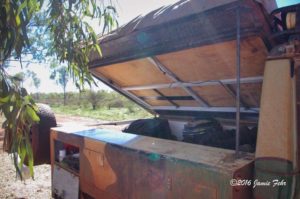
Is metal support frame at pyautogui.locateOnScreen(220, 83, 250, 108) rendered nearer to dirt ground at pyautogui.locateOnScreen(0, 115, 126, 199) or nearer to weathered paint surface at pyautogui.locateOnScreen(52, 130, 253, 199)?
weathered paint surface at pyautogui.locateOnScreen(52, 130, 253, 199)

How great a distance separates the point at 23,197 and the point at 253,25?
4.49 metres

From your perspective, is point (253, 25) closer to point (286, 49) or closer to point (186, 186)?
point (286, 49)

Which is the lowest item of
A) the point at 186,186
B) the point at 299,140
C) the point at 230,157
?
the point at 186,186

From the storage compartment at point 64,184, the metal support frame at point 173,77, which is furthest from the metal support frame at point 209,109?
the storage compartment at point 64,184

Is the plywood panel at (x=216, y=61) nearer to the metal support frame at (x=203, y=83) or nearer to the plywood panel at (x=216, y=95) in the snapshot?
the metal support frame at (x=203, y=83)

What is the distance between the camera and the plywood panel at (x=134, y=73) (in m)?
3.33

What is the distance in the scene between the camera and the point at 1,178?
573 centimetres

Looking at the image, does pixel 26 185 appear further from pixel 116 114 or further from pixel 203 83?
pixel 116 114

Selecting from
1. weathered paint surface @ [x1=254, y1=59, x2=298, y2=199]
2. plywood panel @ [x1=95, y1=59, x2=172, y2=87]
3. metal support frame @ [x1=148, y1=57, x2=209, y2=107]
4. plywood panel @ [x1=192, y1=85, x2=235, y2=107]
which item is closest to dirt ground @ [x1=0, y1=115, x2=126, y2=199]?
plywood panel @ [x1=95, y1=59, x2=172, y2=87]

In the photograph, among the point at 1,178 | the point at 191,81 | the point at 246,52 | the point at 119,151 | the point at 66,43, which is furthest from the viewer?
the point at 1,178

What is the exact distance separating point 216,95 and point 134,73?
108cm

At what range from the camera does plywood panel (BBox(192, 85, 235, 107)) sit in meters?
3.17

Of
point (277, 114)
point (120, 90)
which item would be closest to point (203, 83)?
point (277, 114)

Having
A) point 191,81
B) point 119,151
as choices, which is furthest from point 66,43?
point 191,81
